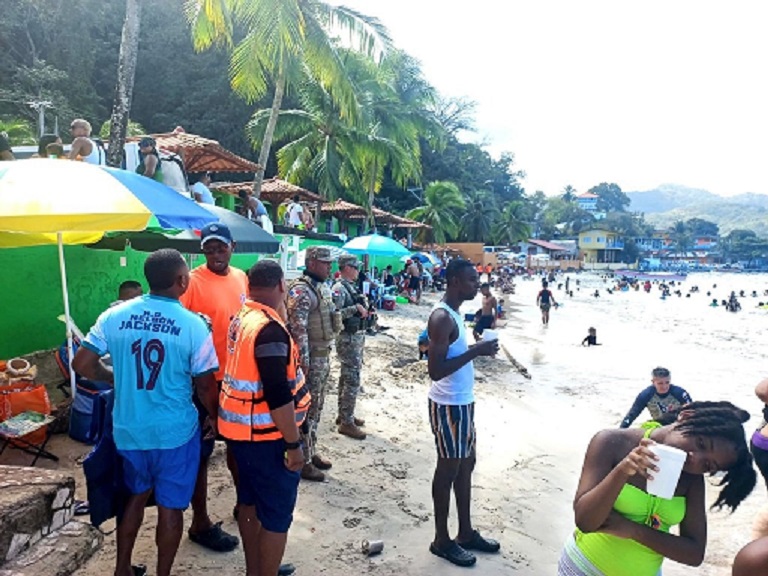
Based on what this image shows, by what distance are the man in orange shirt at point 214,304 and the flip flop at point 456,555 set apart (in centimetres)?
136

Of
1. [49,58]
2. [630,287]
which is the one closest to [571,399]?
[49,58]

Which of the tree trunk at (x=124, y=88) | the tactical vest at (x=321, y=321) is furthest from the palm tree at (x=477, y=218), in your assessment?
the tactical vest at (x=321, y=321)

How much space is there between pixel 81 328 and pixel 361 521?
5308mm

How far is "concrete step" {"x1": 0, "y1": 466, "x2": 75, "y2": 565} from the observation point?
7.08 feet

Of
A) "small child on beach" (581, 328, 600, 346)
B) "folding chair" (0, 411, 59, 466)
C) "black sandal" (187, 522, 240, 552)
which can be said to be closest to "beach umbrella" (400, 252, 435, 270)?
"small child on beach" (581, 328, 600, 346)

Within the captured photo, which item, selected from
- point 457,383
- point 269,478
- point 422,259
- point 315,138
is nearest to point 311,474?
point 457,383

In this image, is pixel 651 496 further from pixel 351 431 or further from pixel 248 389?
pixel 351 431

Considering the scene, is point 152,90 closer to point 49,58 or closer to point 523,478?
point 49,58

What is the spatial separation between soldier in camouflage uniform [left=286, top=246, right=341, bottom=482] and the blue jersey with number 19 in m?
1.72

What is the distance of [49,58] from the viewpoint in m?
28.2

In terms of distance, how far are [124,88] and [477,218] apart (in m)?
46.2

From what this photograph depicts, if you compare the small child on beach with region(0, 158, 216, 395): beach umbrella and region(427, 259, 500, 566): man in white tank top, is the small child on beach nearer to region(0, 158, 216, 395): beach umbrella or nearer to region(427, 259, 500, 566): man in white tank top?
region(427, 259, 500, 566): man in white tank top

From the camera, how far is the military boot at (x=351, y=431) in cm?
591

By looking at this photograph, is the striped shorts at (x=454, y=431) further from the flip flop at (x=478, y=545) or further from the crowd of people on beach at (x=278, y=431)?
the flip flop at (x=478, y=545)
